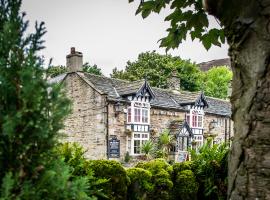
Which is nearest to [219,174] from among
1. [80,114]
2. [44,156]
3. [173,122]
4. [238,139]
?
[238,139]

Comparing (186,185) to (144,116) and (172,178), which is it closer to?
(172,178)

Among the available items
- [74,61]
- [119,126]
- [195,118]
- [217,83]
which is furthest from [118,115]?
[217,83]

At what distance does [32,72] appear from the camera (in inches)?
80.1

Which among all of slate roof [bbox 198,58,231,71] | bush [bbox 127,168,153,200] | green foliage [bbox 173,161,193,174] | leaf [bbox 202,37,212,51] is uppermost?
slate roof [bbox 198,58,231,71]

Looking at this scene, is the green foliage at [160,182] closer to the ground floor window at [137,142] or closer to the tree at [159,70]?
the ground floor window at [137,142]

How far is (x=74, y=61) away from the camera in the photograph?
88.7 feet

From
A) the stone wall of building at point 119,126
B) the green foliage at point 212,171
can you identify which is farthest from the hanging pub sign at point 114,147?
the green foliage at point 212,171

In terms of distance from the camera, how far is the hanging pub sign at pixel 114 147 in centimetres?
2489

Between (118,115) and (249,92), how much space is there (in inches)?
895

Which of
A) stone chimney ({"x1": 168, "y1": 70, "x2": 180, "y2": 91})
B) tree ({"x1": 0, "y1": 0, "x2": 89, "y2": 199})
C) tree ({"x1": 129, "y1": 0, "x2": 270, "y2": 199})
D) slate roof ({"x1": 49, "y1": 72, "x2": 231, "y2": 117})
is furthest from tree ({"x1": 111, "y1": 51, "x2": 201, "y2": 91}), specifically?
tree ({"x1": 0, "y1": 0, "x2": 89, "y2": 199})

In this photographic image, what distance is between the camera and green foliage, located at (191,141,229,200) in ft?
30.9

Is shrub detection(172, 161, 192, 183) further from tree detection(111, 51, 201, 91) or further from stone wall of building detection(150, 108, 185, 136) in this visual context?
tree detection(111, 51, 201, 91)

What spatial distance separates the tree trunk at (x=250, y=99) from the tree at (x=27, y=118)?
159 cm

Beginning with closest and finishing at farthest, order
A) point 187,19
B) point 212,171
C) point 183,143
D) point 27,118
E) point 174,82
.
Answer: point 27,118 < point 187,19 < point 212,171 < point 183,143 < point 174,82
